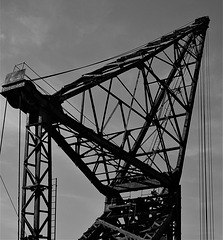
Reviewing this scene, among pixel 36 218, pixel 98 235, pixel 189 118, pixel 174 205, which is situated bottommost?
pixel 36 218

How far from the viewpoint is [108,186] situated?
27.9 metres

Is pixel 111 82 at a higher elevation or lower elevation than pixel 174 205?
higher

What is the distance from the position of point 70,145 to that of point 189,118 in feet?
27.6

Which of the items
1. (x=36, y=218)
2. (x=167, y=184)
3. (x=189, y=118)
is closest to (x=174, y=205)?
(x=167, y=184)

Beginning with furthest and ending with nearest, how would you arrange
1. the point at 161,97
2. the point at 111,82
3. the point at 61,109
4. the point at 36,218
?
the point at 161,97
the point at 111,82
the point at 61,109
the point at 36,218

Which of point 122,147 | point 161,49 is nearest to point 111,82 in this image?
point 122,147

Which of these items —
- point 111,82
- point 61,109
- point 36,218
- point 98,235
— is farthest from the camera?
point 98,235

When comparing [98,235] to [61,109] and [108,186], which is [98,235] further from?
[61,109]

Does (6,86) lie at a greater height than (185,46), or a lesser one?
lesser

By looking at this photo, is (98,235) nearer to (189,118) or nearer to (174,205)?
(174,205)

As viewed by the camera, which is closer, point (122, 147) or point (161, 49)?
point (122, 147)

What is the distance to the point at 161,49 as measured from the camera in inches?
1096

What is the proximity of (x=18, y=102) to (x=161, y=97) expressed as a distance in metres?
10.6

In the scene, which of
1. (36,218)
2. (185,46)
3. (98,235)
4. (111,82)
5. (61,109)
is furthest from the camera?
(185,46)
